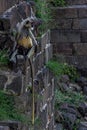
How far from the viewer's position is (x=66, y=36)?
422 inches

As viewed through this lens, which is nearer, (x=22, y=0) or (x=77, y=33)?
(x=22, y=0)

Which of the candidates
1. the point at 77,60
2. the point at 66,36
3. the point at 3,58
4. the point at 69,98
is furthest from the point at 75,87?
the point at 3,58

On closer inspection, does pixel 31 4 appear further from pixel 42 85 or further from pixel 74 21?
pixel 74 21

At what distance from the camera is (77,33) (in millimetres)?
10727

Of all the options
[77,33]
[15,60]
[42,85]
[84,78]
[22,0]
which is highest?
[22,0]

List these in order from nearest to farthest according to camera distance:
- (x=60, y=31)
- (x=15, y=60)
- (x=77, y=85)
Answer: (x=15, y=60) → (x=77, y=85) → (x=60, y=31)

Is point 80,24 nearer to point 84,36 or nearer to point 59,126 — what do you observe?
point 84,36

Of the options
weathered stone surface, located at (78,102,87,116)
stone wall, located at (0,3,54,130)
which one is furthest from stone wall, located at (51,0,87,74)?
stone wall, located at (0,3,54,130)

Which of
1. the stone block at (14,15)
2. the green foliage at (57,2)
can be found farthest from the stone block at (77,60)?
the stone block at (14,15)

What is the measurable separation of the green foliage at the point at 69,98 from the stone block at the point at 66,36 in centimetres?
172

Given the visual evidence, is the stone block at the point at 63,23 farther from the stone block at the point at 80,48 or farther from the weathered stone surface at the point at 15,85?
the weathered stone surface at the point at 15,85

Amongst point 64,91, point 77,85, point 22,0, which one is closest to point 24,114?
point 22,0

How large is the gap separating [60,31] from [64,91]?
6.05 ft

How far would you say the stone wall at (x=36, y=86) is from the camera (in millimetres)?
4195
